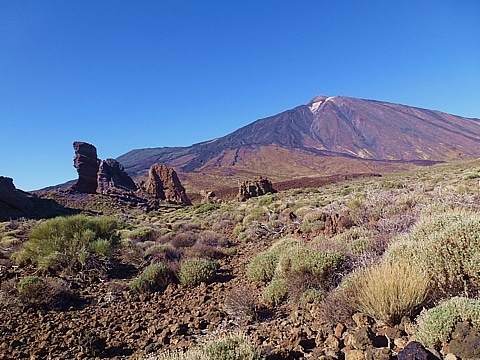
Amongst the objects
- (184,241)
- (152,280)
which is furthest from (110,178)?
(152,280)

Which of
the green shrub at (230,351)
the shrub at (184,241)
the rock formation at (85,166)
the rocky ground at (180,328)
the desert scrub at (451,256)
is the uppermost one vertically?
the rock formation at (85,166)

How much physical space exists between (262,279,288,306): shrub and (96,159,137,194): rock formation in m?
33.0

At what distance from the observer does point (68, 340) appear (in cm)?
434

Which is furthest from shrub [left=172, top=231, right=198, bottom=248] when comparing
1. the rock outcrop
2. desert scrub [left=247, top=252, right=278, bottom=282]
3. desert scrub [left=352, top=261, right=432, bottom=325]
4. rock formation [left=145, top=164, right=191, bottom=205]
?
rock formation [left=145, top=164, right=191, bottom=205]

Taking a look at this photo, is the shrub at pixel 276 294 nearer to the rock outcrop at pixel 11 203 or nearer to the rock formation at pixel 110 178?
the rock outcrop at pixel 11 203

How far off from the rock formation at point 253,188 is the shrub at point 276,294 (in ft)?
78.6

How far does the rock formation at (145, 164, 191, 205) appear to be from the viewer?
37.7 metres

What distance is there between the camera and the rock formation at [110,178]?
120 feet

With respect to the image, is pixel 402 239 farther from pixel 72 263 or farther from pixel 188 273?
pixel 72 263

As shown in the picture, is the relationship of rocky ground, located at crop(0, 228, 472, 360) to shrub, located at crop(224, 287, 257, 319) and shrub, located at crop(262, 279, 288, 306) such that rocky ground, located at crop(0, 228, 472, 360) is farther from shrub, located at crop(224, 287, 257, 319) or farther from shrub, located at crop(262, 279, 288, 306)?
shrub, located at crop(262, 279, 288, 306)

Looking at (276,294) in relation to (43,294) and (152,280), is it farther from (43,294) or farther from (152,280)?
(43,294)

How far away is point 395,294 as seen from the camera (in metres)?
3.27

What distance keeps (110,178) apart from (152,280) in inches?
1332

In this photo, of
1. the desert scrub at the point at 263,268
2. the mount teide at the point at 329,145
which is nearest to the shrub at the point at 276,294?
the desert scrub at the point at 263,268
